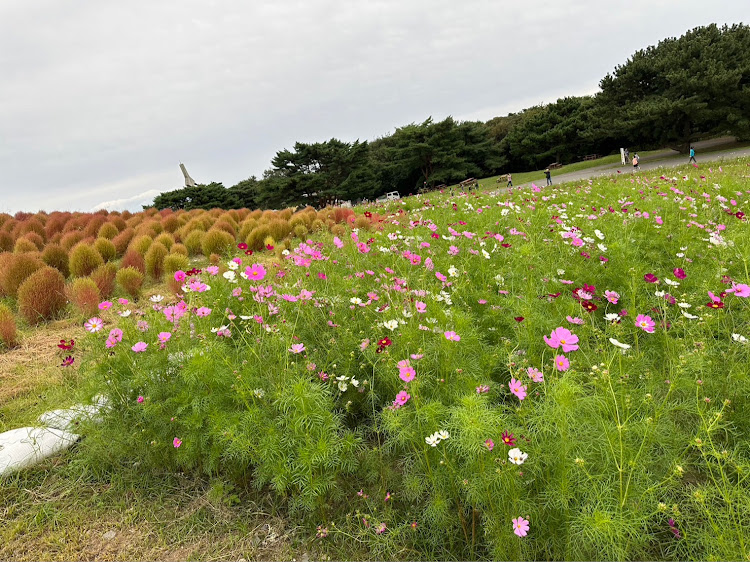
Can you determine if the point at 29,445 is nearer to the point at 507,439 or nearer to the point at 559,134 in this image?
the point at 507,439

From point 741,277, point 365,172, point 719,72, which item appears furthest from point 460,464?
point 365,172

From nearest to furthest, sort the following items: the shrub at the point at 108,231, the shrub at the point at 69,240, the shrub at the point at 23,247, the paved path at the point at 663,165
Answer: the shrub at the point at 23,247 < the shrub at the point at 69,240 < the shrub at the point at 108,231 < the paved path at the point at 663,165

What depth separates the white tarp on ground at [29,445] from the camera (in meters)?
1.89

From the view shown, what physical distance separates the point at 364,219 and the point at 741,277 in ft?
13.6

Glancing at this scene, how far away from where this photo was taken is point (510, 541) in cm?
129

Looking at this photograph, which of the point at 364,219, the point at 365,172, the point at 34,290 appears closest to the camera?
the point at 34,290

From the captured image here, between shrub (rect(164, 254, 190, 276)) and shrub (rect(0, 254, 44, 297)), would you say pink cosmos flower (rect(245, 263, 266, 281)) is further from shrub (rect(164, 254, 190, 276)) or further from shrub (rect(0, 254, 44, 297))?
shrub (rect(0, 254, 44, 297))

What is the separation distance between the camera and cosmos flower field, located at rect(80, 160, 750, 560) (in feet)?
4.17

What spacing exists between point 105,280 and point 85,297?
0.64 m

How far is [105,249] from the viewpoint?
5379 mm

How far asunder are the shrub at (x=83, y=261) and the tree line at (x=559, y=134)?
20541 mm

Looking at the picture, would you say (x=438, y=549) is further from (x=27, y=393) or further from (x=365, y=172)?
(x=365, y=172)

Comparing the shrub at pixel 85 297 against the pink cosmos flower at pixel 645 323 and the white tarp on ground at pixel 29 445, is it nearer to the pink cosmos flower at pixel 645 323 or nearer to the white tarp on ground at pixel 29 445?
the white tarp on ground at pixel 29 445

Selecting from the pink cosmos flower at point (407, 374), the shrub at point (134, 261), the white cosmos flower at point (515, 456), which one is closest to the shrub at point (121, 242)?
the shrub at point (134, 261)
